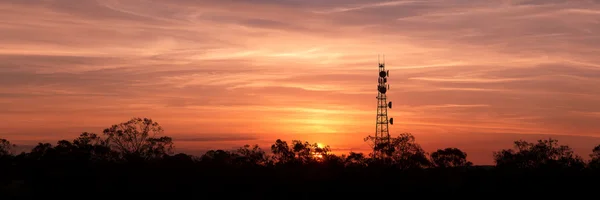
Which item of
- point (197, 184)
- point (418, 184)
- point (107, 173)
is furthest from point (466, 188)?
point (107, 173)

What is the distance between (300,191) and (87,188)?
17.1 meters

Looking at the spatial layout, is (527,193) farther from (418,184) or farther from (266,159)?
(266,159)

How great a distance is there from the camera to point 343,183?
65438mm

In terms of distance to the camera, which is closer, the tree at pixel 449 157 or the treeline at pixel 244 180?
the treeline at pixel 244 180

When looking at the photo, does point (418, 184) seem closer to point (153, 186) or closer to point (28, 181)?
point (153, 186)

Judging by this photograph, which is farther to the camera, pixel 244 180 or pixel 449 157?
pixel 449 157

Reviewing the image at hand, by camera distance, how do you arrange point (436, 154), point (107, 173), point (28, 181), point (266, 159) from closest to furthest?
point (28, 181), point (107, 173), point (266, 159), point (436, 154)

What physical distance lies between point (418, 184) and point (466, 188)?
12.8 ft

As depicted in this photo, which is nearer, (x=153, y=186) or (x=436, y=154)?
(x=153, y=186)

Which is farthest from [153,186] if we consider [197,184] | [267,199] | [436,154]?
[436,154]

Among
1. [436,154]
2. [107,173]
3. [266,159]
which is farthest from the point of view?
[436,154]

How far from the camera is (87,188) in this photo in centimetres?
6053

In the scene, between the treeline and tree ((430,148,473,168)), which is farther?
tree ((430,148,473,168))

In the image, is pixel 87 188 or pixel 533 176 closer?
pixel 87 188
